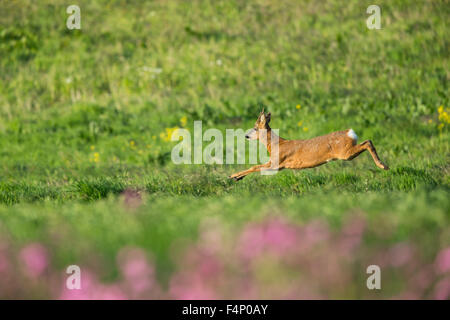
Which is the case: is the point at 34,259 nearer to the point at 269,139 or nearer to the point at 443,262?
the point at 443,262

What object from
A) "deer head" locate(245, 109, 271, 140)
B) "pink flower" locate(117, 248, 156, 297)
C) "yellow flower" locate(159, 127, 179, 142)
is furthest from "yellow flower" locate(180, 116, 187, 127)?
"pink flower" locate(117, 248, 156, 297)

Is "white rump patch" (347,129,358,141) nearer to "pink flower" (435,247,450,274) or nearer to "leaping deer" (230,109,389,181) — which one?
"leaping deer" (230,109,389,181)

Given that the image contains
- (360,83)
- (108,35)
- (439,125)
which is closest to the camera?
(439,125)

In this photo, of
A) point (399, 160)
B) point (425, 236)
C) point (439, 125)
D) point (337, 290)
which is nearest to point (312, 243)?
point (337, 290)

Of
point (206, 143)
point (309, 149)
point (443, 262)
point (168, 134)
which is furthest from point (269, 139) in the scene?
point (168, 134)

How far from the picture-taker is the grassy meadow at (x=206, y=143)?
3.29 meters

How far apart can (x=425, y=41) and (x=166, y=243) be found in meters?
14.9

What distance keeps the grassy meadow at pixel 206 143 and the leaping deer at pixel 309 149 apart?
38 centimetres

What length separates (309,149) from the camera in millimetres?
7297

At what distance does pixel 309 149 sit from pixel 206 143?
558cm

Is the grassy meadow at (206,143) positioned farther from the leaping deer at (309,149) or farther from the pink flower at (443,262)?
the leaping deer at (309,149)

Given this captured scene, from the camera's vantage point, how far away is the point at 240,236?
3457mm

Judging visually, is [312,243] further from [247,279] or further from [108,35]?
[108,35]
